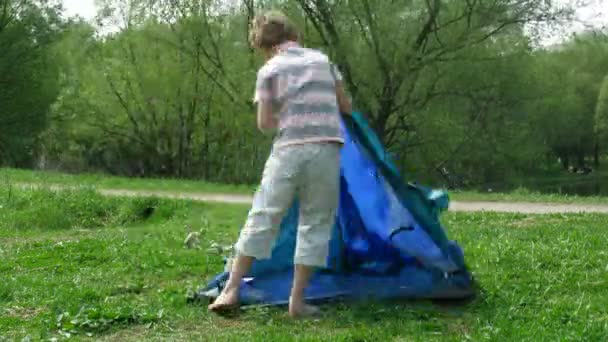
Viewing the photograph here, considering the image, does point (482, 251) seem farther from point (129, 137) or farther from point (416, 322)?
point (129, 137)

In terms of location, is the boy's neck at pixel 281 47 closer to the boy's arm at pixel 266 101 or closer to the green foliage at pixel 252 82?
the boy's arm at pixel 266 101

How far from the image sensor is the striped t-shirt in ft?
16.2

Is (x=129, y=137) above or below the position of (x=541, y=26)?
below

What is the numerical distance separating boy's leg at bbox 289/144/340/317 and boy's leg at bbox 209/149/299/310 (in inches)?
Result: 3.8

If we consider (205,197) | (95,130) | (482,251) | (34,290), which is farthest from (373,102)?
(34,290)

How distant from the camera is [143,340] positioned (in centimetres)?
451

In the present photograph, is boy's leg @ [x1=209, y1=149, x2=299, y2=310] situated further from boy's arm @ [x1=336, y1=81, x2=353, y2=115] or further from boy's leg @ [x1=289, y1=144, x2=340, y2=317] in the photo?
boy's arm @ [x1=336, y1=81, x2=353, y2=115]

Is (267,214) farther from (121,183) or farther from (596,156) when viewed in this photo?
(596,156)

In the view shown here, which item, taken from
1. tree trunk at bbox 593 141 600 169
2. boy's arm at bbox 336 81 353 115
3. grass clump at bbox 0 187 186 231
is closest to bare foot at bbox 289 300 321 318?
boy's arm at bbox 336 81 353 115

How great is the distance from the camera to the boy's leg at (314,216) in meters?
4.95

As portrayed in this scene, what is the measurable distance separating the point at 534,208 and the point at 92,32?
30113mm

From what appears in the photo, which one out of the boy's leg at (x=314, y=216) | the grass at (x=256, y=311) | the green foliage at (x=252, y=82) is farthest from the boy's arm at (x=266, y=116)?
the green foliage at (x=252, y=82)

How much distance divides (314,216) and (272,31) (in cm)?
113

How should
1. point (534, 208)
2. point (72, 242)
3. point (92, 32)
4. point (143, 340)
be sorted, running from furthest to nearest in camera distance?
point (92, 32) → point (534, 208) → point (72, 242) → point (143, 340)
